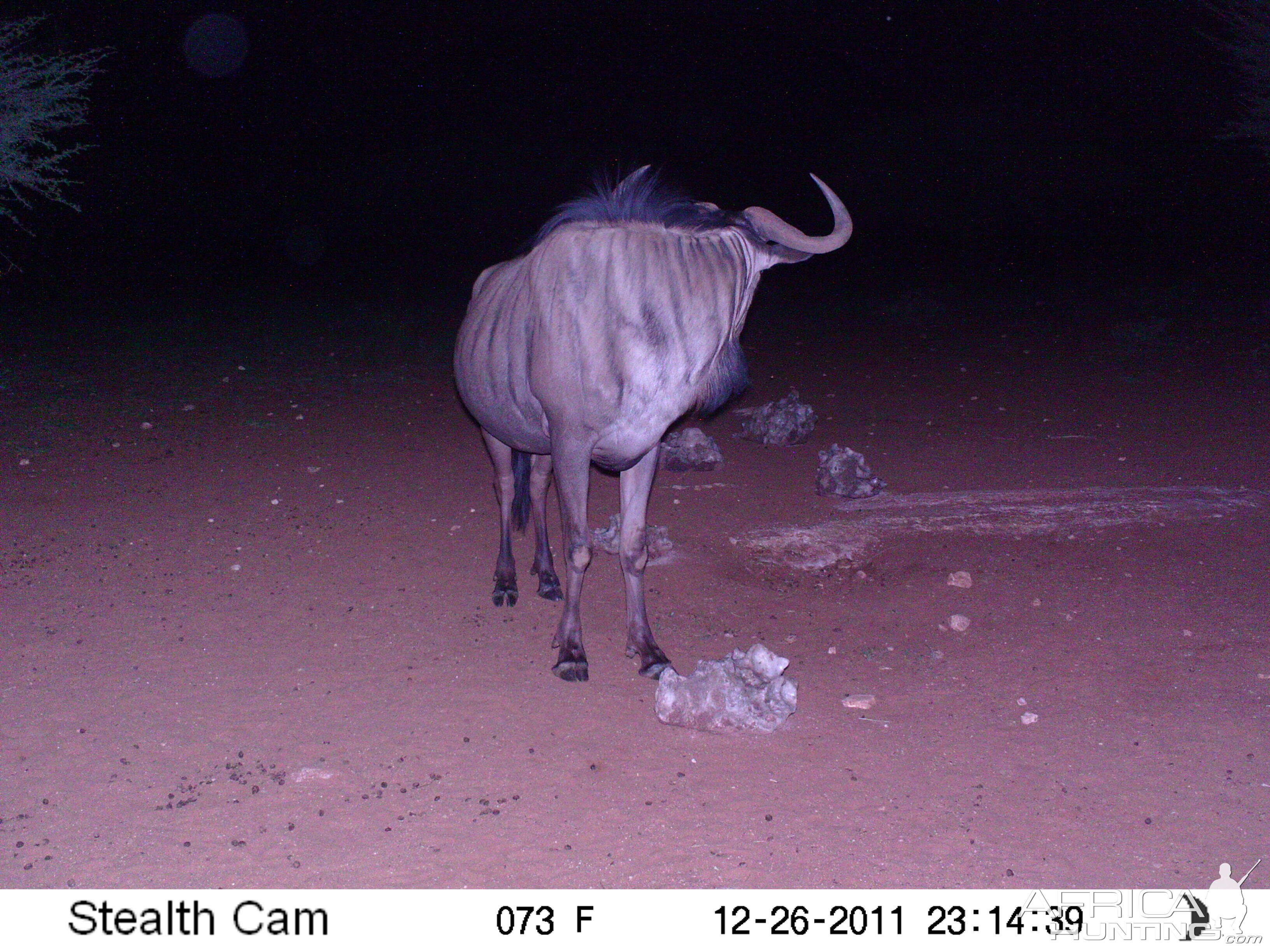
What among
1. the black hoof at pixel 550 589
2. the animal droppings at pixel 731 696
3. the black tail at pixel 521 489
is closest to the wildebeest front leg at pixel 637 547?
the animal droppings at pixel 731 696

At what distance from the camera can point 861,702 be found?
4500mm

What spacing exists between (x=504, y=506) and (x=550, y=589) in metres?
0.65

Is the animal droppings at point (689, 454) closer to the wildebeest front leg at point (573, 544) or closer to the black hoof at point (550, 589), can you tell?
the black hoof at point (550, 589)

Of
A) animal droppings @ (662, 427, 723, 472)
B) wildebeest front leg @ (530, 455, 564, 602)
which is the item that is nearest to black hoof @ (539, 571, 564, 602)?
wildebeest front leg @ (530, 455, 564, 602)

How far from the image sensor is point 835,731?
4270 millimetres

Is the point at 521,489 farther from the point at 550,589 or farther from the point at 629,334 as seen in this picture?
the point at 629,334

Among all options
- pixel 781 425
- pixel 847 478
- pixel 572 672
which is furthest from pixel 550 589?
pixel 781 425

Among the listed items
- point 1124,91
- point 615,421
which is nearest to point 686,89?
point 1124,91

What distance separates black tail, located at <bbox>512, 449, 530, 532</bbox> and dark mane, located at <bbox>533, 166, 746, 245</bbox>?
1636 mm

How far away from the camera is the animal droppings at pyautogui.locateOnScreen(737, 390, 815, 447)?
8609 millimetres

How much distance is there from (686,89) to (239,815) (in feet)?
120

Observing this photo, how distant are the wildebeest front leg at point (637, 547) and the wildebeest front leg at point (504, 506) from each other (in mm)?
977

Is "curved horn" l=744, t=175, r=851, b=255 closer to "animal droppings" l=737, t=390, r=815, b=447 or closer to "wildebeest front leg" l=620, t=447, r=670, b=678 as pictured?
"wildebeest front leg" l=620, t=447, r=670, b=678

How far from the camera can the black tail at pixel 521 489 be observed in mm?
6133
